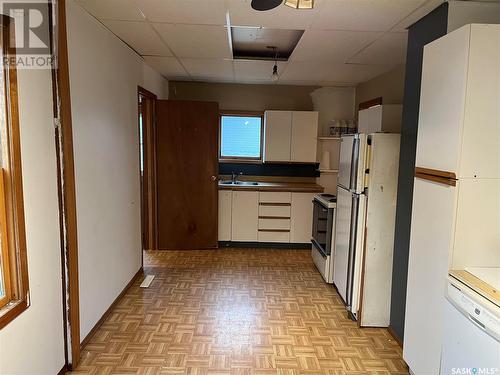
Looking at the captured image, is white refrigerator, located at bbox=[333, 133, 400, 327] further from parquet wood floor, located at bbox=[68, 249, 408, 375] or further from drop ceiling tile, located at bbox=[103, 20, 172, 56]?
drop ceiling tile, located at bbox=[103, 20, 172, 56]

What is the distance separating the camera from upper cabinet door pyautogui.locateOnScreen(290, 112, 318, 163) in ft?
16.4

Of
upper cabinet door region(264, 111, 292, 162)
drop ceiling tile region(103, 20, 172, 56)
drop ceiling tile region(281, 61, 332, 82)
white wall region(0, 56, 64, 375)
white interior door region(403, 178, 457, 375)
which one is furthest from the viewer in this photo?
upper cabinet door region(264, 111, 292, 162)

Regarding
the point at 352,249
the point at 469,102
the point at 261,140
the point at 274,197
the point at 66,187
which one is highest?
the point at 469,102

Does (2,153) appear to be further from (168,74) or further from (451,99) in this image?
(168,74)

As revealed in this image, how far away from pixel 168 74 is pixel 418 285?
4044mm

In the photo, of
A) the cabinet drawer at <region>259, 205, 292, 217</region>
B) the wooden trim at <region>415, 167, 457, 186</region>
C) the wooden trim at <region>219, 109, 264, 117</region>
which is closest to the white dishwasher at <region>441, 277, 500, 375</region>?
the wooden trim at <region>415, 167, 457, 186</region>

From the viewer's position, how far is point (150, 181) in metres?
4.63

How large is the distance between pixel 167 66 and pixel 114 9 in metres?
1.83

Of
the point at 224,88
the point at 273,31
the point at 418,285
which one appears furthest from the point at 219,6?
the point at 224,88

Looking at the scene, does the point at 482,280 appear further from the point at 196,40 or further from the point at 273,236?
the point at 273,236

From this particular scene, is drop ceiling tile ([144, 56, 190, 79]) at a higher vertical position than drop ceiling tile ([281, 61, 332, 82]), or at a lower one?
higher

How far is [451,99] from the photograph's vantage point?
1.76m

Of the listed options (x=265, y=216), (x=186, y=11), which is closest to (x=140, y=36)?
(x=186, y=11)

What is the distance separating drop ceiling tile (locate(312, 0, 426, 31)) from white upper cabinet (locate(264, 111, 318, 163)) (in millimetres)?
2296
